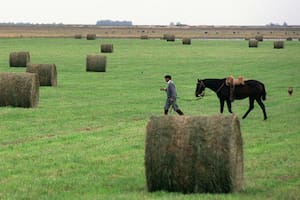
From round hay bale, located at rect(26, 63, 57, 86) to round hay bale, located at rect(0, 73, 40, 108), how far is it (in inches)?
329

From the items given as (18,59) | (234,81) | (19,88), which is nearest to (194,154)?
(234,81)

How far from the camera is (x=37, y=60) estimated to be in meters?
55.2

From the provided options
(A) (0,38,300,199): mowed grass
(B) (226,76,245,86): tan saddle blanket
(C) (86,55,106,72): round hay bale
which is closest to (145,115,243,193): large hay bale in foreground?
(A) (0,38,300,199): mowed grass

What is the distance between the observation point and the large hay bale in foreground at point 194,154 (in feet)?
44.8

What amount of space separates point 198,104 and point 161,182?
16.7m

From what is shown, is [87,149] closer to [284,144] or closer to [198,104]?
[284,144]

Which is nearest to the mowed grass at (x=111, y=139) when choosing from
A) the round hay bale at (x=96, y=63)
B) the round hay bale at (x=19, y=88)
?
the round hay bale at (x=19, y=88)

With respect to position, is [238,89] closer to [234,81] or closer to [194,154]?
[234,81]

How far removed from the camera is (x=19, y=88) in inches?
1104

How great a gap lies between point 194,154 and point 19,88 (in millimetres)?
15316

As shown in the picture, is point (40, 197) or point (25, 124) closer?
point (40, 197)

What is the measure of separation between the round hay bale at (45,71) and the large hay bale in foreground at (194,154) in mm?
23090

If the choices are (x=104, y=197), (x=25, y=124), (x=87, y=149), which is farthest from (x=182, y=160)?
(x=25, y=124)

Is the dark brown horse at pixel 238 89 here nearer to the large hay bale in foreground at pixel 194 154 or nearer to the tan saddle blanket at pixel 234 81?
Result: the tan saddle blanket at pixel 234 81
